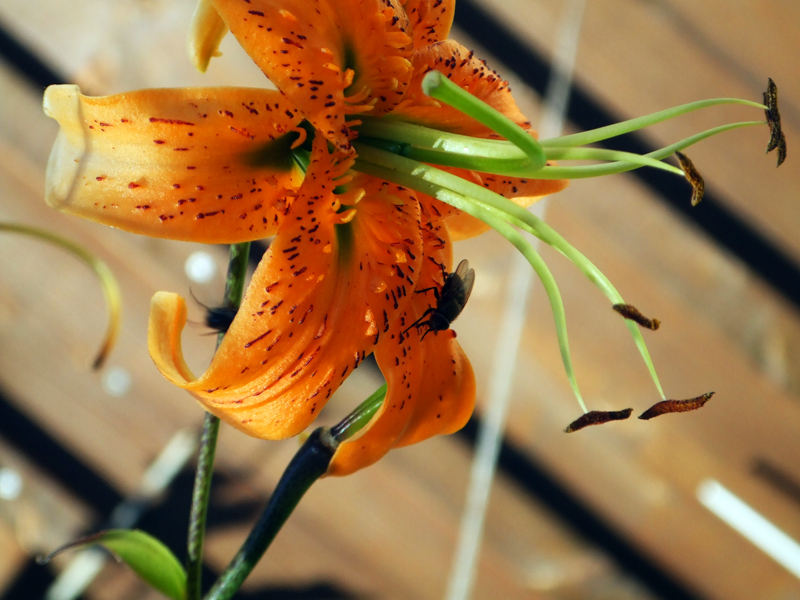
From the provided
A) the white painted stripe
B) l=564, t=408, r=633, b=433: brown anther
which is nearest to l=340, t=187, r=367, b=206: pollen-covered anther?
l=564, t=408, r=633, b=433: brown anther

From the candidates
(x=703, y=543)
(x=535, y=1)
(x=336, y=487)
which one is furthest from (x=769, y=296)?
(x=336, y=487)

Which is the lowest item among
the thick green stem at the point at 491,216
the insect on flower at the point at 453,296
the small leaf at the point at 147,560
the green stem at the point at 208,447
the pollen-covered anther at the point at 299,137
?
the small leaf at the point at 147,560

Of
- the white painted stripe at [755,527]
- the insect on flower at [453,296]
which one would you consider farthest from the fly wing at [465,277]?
the white painted stripe at [755,527]

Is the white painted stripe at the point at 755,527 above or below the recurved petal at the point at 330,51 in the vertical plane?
above

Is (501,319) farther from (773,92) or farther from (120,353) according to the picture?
(773,92)

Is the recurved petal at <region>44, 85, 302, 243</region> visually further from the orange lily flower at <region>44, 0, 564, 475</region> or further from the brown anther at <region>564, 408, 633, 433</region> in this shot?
the brown anther at <region>564, 408, 633, 433</region>

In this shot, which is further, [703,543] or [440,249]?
[703,543]

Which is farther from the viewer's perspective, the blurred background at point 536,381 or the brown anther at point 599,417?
the blurred background at point 536,381

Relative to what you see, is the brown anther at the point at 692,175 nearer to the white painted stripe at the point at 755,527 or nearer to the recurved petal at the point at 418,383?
the recurved petal at the point at 418,383
